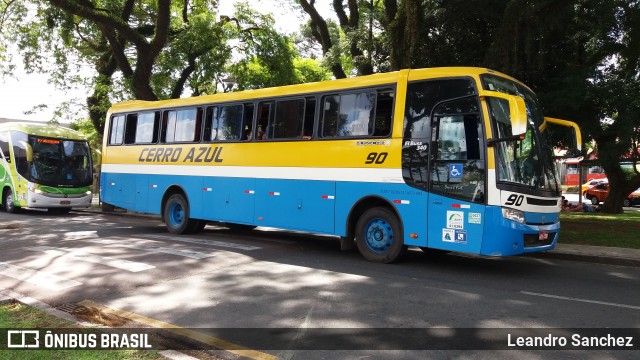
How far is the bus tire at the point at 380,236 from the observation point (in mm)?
8820

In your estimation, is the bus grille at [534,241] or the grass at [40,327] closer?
the grass at [40,327]

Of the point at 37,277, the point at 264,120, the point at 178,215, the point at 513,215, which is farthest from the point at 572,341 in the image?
the point at 178,215

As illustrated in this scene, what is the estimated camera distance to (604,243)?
11328 millimetres

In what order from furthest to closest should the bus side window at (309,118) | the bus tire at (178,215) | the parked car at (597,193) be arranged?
1. the parked car at (597,193)
2. the bus tire at (178,215)
3. the bus side window at (309,118)

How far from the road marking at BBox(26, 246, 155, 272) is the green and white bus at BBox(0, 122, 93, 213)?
10098mm

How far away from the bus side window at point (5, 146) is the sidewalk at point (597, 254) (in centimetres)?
2026

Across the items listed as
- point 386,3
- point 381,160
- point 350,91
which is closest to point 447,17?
point 386,3

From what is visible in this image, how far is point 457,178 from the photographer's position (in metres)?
8.04

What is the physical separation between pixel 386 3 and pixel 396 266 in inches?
475

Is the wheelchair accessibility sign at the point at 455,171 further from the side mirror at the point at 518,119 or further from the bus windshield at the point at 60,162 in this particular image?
the bus windshield at the point at 60,162

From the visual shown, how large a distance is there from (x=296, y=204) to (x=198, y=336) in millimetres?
5547

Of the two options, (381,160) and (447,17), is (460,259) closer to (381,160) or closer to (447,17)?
(381,160)

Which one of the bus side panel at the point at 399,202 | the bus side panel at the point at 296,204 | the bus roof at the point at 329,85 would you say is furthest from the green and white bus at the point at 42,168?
the bus side panel at the point at 399,202

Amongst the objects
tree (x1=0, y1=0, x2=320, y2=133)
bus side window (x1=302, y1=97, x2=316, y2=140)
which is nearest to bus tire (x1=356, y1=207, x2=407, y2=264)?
bus side window (x1=302, y1=97, x2=316, y2=140)
